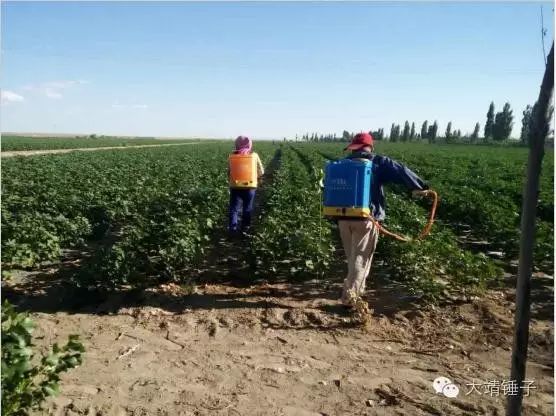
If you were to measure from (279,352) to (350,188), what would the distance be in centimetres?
180

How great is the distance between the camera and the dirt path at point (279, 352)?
3.53 m

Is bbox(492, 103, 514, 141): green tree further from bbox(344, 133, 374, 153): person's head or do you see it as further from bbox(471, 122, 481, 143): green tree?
bbox(344, 133, 374, 153): person's head

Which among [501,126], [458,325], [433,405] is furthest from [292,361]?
[501,126]

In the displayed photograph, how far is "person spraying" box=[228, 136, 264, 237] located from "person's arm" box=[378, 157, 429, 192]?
3693 millimetres

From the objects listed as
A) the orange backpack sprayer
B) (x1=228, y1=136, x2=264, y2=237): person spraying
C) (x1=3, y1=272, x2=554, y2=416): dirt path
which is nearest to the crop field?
(x1=3, y1=272, x2=554, y2=416): dirt path

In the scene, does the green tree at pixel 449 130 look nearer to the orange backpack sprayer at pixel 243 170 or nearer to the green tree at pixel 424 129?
the green tree at pixel 424 129

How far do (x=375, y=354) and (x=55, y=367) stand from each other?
108 inches

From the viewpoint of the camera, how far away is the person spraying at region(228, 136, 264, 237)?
8.48m

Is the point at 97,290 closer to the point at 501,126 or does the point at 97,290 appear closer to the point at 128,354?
the point at 128,354

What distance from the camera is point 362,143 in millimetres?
5129

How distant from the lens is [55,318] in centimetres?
518

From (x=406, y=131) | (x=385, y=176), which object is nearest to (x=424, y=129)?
(x=406, y=131)

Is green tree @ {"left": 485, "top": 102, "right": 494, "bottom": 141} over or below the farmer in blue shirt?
over

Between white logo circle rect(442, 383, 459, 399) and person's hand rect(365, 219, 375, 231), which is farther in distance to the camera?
person's hand rect(365, 219, 375, 231)
